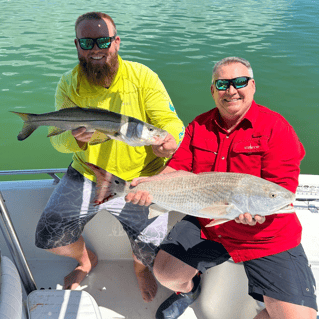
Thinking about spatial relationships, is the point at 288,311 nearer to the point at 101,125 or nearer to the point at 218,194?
the point at 218,194

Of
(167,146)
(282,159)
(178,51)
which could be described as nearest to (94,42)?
(167,146)

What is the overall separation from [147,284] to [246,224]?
4.21 feet

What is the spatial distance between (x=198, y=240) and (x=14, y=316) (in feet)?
4.37

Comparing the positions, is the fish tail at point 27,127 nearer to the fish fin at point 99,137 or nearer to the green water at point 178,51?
the fish fin at point 99,137

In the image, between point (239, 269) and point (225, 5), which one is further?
point (225, 5)

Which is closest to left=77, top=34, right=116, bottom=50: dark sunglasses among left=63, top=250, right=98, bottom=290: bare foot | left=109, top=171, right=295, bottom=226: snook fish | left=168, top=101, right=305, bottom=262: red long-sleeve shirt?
left=168, top=101, right=305, bottom=262: red long-sleeve shirt

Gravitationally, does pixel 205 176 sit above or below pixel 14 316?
above

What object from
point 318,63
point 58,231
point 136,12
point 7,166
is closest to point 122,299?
point 58,231

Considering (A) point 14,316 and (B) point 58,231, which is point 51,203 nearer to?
(B) point 58,231

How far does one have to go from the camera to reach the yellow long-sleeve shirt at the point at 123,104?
259 cm

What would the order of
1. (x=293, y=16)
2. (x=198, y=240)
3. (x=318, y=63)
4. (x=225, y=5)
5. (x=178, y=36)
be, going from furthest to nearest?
(x=225, y=5)
(x=293, y=16)
(x=178, y=36)
(x=318, y=63)
(x=198, y=240)

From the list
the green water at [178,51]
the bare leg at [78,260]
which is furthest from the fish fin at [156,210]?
the green water at [178,51]

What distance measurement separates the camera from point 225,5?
62.4ft

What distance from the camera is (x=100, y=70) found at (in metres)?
2.53
